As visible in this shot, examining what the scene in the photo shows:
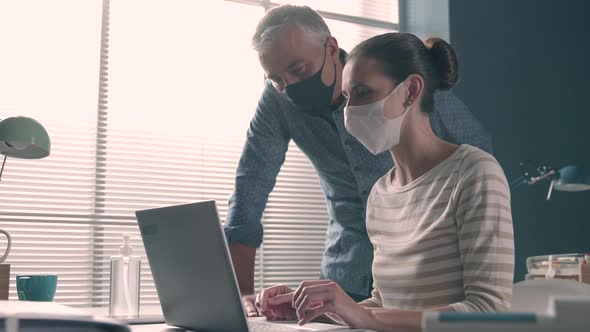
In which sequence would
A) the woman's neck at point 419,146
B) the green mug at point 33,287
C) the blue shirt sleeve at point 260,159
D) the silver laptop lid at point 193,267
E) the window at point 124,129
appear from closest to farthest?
the silver laptop lid at point 193,267, the woman's neck at point 419,146, the green mug at point 33,287, the blue shirt sleeve at point 260,159, the window at point 124,129

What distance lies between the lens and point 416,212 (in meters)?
1.32

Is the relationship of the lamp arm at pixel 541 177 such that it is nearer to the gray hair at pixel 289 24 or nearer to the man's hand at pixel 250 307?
the gray hair at pixel 289 24

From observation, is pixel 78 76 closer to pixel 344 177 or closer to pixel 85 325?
pixel 344 177

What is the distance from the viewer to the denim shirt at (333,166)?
1738 mm

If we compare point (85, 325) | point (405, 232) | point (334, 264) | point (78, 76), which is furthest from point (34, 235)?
point (85, 325)

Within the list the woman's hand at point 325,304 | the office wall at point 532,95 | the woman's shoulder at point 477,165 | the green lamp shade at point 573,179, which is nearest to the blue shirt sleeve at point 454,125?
the woman's shoulder at point 477,165

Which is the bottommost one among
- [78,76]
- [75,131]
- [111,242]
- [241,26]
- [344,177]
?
[111,242]

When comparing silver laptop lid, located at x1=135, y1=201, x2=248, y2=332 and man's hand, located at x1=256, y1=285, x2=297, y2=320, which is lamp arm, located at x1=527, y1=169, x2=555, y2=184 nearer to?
man's hand, located at x1=256, y1=285, x2=297, y2=320

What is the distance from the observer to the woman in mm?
1076

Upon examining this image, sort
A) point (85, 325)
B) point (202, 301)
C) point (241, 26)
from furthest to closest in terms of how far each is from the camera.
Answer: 1. point (241, 26)
2. point (202, 301)
3. point (85, 325)

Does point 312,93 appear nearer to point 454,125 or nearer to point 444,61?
point 454,125

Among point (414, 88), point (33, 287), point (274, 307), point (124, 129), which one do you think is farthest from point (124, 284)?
point (124, 129)

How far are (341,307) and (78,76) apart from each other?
96.2 inches

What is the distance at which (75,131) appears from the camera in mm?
3115
